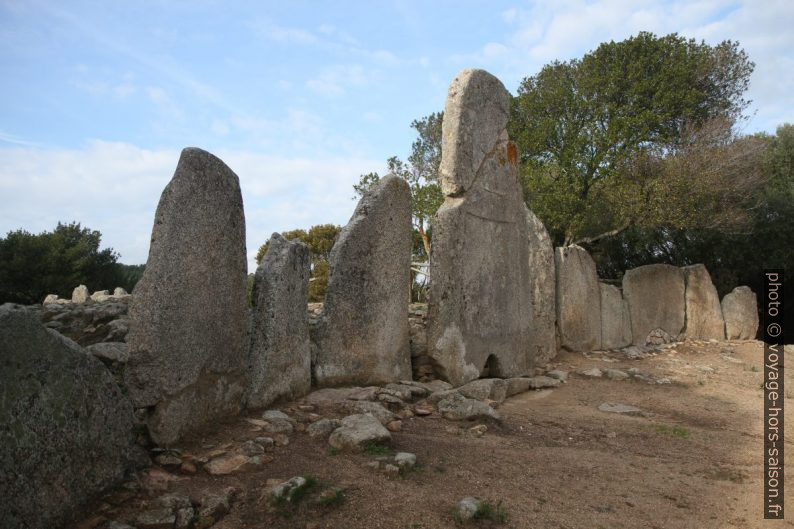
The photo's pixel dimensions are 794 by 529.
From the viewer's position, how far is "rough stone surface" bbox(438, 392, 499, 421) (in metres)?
6.11

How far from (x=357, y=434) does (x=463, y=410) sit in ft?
5.45

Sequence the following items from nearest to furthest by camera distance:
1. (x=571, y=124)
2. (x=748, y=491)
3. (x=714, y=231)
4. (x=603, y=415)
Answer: (x=748, y=491), (x=603, y=415), (x=714, y=231), (x=571, y=124)

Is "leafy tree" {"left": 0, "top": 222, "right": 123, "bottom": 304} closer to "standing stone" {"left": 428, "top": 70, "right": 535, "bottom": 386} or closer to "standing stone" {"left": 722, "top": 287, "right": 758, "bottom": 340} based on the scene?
"standing stone" {"left": 428, "top": 70, "right": 535, "bottom": 386}

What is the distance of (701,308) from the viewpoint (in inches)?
571

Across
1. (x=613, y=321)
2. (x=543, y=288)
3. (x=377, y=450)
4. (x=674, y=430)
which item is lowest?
(x=674, y=430)

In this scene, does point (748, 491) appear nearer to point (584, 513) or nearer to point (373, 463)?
point (584, 513)

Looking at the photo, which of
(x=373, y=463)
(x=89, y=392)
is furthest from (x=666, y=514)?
(x=89, y=392)

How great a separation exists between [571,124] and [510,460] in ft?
55.3

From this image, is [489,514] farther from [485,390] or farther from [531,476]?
[485,390]

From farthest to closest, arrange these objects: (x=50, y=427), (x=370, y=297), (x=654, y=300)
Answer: (x=654, y=300) < (x=370, y=297) < (x=50, y=427)

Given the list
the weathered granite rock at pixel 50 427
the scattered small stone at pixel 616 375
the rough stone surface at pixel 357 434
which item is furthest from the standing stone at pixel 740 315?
the weathered granite rock at pixel 50 427

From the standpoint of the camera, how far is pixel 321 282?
68.0ft

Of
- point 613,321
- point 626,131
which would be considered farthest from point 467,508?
point 626,131

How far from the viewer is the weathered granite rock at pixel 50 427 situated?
3.28 m
